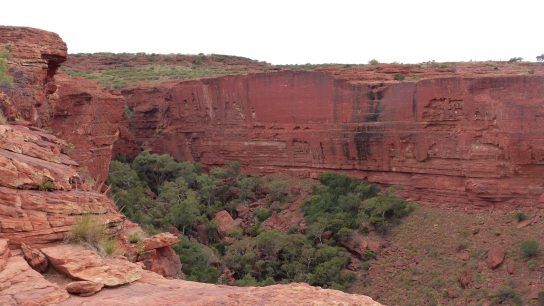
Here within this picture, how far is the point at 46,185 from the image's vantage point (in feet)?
24.3

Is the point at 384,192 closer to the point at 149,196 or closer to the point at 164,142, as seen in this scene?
the point at 149,196

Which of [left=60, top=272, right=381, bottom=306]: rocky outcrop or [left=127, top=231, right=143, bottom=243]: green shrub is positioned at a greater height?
[left=60, top=272, right=381, bottom=306]: rocky outcrop

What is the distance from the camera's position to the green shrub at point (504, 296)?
63.4 ft

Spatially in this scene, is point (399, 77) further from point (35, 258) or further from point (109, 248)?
point (35, 258)

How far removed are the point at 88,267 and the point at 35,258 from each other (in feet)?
1.79

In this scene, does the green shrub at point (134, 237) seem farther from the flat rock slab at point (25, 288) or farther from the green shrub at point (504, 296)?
the green shrub at point (504, 296)

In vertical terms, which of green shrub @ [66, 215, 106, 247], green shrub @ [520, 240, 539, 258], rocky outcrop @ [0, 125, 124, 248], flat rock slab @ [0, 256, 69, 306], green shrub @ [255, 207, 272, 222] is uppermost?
rocky outcrop @ [0, 125, 124, 248]

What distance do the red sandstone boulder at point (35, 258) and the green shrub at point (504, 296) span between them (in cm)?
1657

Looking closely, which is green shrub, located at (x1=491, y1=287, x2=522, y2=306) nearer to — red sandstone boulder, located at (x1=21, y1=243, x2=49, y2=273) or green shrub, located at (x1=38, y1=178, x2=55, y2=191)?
green shrub, located at (x1=38, y1=178, x2=55, y2=191)

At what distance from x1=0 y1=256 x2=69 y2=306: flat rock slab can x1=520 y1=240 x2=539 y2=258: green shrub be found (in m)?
18.4

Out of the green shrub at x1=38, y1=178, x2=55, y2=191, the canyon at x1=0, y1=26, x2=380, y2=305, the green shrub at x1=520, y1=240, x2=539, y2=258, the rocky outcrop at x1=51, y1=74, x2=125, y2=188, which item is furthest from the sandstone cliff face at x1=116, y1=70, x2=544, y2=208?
the green shrub at x1=38, y1=178, x2=55, y2=191

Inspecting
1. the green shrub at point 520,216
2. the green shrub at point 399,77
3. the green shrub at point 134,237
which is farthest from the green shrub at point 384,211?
the green shrub at point 134,237

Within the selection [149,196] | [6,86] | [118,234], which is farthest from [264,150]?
[118,234]

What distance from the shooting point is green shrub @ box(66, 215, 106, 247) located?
7082 millimetres
